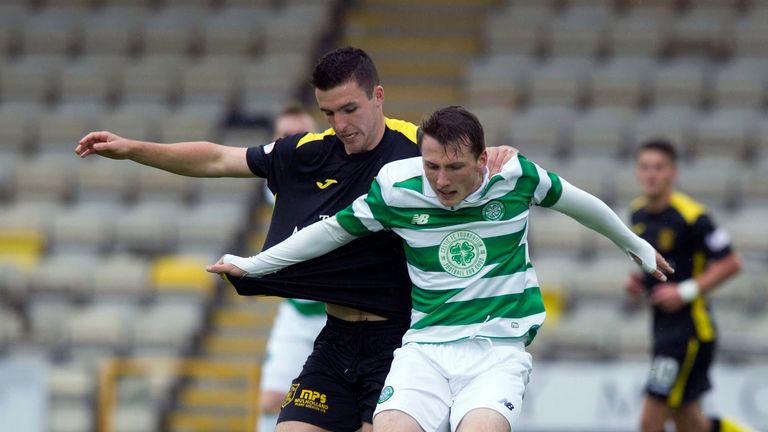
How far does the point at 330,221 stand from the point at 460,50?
950 cm

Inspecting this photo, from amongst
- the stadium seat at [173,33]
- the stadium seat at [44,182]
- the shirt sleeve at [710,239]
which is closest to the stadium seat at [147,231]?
the stadium seat at [44,182]

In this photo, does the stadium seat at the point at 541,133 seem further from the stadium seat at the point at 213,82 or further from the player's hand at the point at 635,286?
the player's hand at the point at 635,286

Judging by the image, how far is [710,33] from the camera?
13.7 m

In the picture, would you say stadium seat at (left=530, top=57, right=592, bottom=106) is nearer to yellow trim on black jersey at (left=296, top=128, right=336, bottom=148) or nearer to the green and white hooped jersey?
yellow trim on black jersey at (left=296, top=128, right=336, bottom=148)

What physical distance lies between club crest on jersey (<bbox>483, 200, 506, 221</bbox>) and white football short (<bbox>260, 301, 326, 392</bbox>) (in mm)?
2545

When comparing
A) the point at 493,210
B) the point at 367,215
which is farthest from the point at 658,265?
the point at 367,215

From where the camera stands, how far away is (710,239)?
847 cm

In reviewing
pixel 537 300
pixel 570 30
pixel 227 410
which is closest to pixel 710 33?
pixel 570 30

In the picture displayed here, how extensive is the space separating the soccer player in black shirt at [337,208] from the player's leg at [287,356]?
6.28 feet

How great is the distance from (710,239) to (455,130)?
12.2ft

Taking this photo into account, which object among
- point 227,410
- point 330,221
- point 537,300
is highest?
point 330,221

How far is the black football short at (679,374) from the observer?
845cm

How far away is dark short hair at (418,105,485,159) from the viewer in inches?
207

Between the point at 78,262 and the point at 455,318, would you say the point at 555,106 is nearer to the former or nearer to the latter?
the point at 78,262
